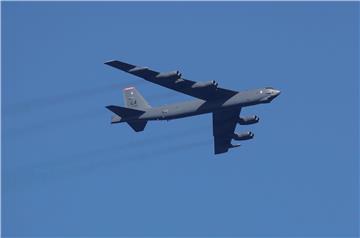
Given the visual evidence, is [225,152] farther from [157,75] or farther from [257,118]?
[157,75]

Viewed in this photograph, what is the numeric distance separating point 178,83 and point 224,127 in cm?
659

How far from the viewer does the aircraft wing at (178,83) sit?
75.9m

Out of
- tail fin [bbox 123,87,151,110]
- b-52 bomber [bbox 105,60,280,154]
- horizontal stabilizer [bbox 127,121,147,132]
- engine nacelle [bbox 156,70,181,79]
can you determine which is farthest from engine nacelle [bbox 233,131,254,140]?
engine nacelle [bbox 156,70,181,79]

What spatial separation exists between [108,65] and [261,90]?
34.2ft

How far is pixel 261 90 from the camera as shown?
76438 millimetres

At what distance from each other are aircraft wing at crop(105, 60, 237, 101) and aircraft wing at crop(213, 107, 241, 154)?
3641mm

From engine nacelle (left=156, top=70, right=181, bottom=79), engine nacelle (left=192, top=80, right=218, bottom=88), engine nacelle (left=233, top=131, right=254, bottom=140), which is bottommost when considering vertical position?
engine nacelle (left=233, top=131, right=254, bottom=140)

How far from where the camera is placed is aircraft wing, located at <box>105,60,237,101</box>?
7594 cm

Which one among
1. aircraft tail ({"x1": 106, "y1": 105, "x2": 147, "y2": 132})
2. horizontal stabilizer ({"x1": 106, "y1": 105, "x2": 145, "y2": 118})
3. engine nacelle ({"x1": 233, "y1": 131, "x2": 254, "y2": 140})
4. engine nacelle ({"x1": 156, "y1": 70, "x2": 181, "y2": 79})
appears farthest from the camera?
engine nacelle ({"x1": 233, "y1": 131, "x2": 254, "y2": 140})

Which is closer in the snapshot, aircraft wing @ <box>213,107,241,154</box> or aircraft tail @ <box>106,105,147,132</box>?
aircraft tail @ <box>106,105,147,132</box>

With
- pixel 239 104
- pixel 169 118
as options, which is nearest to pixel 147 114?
pixel 169 118

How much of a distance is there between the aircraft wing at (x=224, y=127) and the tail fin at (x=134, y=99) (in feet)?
17.0

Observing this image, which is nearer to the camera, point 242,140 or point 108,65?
point 108,65

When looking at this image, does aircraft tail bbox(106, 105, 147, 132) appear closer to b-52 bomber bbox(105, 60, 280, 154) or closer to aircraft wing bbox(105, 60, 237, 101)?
b-52 bomber bbox(105, 60, 280, 154)
